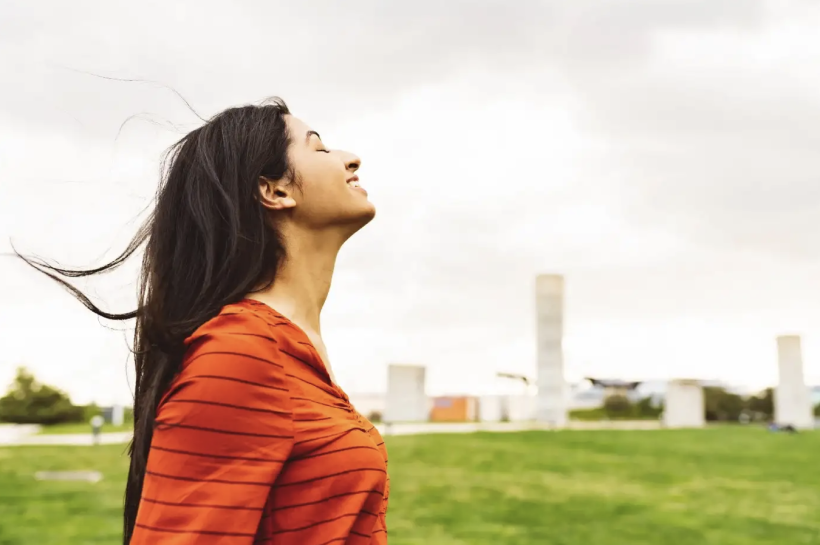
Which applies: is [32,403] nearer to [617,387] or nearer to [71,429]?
[71,429]

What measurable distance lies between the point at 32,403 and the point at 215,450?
2305cm

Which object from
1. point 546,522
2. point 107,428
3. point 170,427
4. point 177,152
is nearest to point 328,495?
point 170,427

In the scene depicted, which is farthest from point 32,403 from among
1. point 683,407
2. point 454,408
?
point 683,407

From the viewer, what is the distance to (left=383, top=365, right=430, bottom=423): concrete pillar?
23266 millimetres

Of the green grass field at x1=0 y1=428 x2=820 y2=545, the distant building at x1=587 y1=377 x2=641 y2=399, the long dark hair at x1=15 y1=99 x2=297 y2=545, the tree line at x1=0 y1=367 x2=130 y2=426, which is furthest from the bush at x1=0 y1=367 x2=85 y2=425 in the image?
the long dark hair at x1=15 y1=99 x2=297 y2=545

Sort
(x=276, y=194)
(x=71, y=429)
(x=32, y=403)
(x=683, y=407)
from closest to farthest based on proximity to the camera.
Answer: (x=276, y=194) → (x=71, y=429) → (x=32, y=403) → (x=683, y=407)

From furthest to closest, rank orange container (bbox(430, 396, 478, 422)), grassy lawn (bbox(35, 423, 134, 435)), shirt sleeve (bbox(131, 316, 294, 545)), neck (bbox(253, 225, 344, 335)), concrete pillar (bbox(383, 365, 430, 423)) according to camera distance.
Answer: orange container (bbox(430, 396, 478, 422)), concrete pillar (bbox(383, 365, 430, 423)), grassy lawn (bbox(35, 423, 134, 435)), neck (bbox(253, 225, 344, 335)), shirt sleeve (bbox(131, 316, 294, 545))

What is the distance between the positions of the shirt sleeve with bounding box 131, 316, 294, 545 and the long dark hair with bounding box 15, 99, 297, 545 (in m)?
0.18

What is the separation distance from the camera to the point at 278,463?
1374 mm

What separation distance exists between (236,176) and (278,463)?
2.20 feet

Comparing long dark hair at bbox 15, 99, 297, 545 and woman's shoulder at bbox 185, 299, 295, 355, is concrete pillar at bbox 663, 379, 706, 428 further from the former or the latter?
woman's shoulder at bbox 185, 299, 295, 355

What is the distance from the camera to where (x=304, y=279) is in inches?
70.6

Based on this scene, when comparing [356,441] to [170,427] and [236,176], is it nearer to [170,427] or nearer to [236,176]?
[170,427]

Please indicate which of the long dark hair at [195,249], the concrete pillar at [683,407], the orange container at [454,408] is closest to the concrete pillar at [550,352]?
the concrete pillar at [683,407]
